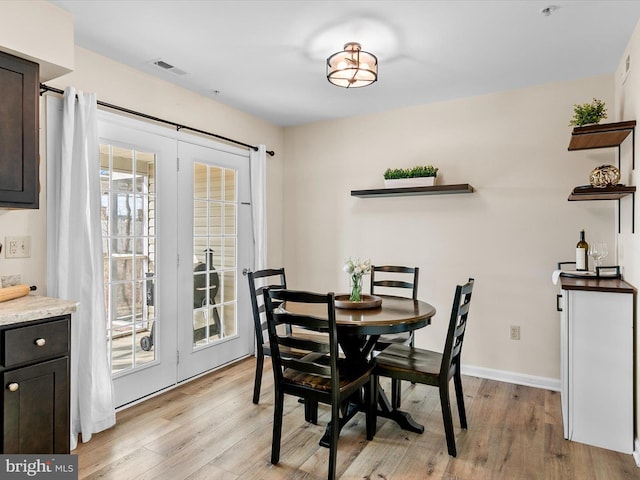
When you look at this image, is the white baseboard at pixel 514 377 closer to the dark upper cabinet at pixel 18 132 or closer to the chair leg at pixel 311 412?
the chair leg at pixel 311 412

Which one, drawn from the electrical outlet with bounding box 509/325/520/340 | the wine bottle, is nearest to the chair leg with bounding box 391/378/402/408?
the electrical outlet with bounding box 509/325/520/340

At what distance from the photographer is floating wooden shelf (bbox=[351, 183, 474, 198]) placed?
140 inches

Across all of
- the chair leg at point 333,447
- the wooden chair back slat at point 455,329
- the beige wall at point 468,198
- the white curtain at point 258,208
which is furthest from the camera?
the white curtain at point 258,208

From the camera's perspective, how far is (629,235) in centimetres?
263

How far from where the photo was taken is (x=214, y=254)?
3.82m

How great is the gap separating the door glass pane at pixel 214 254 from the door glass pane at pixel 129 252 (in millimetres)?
464

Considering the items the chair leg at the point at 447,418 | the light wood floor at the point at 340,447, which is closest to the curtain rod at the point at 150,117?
the light wood floor at the point at 340,447

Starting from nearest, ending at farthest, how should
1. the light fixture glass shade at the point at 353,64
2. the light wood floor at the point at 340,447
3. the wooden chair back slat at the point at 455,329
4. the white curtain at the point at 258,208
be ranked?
the light wood floor at the point at 340,447 → the wooden chair back slat at the point at 455,329 → the light fixture glass shade at the point at 353,64 → the white curtain at the point at 258,208

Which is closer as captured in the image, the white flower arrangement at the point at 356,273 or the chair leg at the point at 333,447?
the chair leg at the point at 333,447

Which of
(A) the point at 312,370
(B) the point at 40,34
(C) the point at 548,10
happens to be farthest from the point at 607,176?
(B) the point at 40,34

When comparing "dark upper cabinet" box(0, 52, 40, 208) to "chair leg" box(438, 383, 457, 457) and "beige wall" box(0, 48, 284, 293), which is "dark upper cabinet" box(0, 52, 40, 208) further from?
"chair leg" box(438, 383, 457, 457)

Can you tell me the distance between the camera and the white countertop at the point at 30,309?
1.86m

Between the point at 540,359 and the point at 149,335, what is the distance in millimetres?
3240

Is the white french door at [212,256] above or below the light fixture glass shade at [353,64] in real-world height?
below
